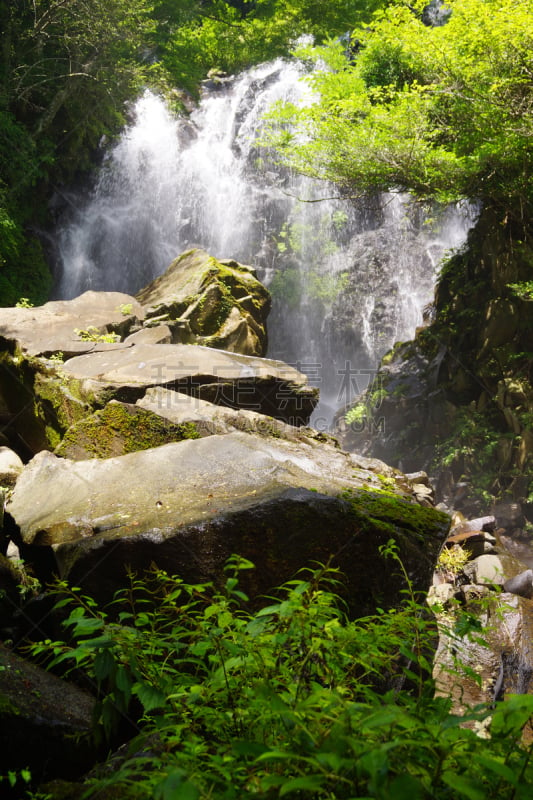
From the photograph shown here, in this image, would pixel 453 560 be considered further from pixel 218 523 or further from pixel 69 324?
pixel 69 324

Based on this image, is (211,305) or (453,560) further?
(211,305)

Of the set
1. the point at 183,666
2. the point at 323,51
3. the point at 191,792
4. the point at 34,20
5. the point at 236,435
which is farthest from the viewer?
the point at 34,20

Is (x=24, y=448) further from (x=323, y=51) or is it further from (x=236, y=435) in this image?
(x=323, y=51)

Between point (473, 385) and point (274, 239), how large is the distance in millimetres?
8938

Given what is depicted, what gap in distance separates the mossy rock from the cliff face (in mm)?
6686

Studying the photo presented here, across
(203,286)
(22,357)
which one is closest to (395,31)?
(203,286)

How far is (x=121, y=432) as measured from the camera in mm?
4379

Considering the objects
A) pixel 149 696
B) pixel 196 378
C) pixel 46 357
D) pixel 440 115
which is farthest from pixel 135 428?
pixel 440 115

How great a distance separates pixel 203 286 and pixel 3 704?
303 inches

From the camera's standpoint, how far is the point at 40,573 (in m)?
3.29

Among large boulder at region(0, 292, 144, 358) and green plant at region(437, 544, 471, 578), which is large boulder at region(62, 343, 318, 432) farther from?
green plant at region(437, 544, 471, 578)

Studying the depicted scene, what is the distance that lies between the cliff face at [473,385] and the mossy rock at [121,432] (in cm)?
669

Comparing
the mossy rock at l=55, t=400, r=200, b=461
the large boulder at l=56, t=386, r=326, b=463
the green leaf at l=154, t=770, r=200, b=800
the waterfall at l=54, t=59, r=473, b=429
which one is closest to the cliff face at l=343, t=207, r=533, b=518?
the waterfall at l=54, t=59, r=473, b=429

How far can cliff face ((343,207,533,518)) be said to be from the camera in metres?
9.35
